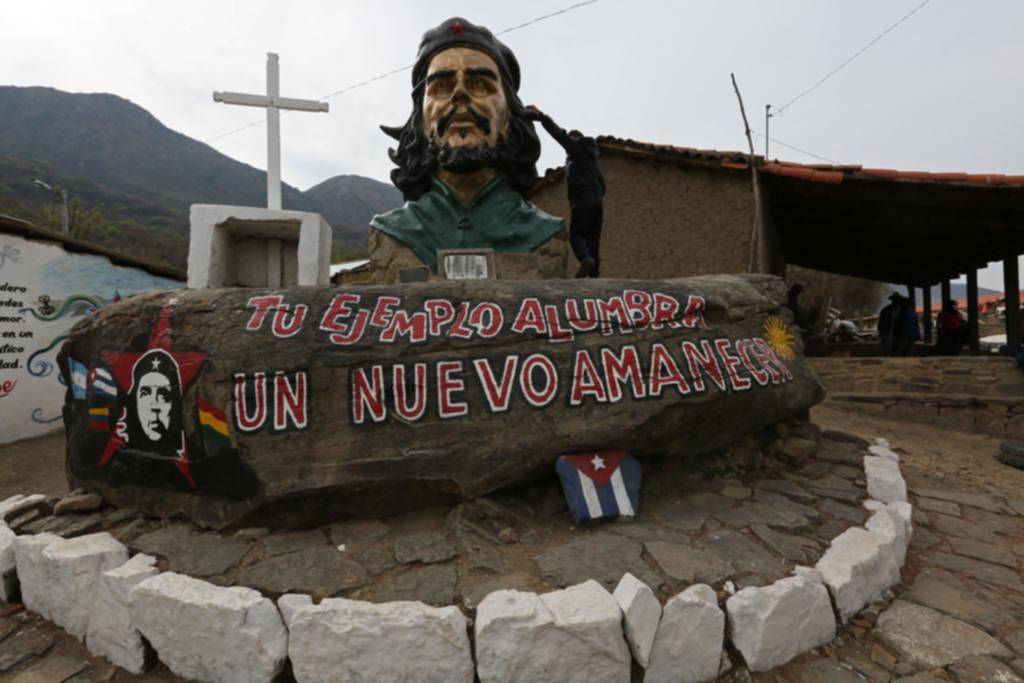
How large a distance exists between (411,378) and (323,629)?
4.15 feet

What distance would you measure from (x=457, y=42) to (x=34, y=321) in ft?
25.1

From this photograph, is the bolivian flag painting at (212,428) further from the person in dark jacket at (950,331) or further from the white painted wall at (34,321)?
the person in dark jacket at (950,331)

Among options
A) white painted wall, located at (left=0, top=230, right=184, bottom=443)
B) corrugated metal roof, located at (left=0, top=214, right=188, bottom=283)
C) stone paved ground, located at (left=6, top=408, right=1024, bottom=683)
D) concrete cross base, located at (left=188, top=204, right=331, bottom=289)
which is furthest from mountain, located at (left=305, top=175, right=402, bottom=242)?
stone paved ground, located at (left=6, top=408, right=1024, bottom=683)

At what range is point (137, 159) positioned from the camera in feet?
331

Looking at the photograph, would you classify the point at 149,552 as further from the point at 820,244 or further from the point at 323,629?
the point at 820,244

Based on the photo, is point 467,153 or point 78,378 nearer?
point 78,378

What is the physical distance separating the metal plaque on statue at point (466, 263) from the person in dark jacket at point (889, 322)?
11.0 meters

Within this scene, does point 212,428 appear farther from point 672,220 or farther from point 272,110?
point 672,220

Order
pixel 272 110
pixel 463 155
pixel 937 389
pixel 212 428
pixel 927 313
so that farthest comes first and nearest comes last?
pixel 927 313
pixel 937 389
pixel 272 110
pixel 463 155
pixel 212 428

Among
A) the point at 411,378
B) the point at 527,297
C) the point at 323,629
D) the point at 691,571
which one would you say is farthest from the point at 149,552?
the point at 691,571

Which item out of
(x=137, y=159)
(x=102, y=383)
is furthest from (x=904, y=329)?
(x=137, y=159)

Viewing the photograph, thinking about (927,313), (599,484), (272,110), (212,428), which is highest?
(272,110)

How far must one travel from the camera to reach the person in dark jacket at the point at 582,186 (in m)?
4.71

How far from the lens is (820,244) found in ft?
38.4
